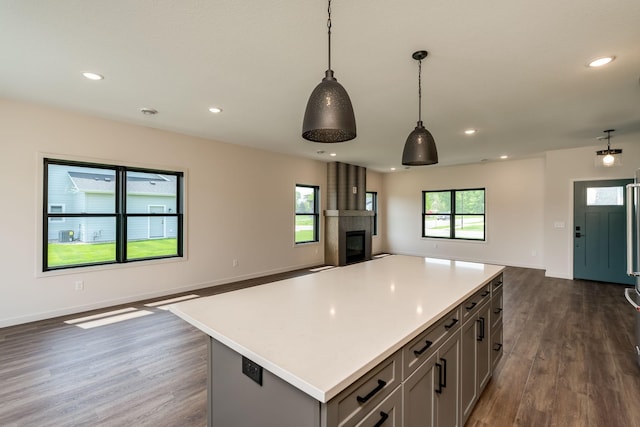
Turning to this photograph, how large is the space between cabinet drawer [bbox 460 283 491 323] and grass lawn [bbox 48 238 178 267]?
452cm

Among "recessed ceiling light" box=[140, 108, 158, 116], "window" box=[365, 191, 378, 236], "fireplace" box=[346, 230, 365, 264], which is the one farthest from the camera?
"window" box=[365, 191, 378, 236]

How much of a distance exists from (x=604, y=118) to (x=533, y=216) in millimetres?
3449

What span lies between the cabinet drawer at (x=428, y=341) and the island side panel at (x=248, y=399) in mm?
497

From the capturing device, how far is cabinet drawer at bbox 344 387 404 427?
1.04 meters

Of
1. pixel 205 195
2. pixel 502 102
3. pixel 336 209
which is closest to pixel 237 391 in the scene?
pixel 502 102

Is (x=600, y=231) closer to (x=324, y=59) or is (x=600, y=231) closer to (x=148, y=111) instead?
(x=324, y=59)

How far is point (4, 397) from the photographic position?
2178 millimetres

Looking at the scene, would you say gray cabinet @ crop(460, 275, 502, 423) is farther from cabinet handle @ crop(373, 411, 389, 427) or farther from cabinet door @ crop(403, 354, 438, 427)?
cabinet handle @ crop(373, 411, 389, 427)

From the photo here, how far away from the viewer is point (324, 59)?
2.49 m

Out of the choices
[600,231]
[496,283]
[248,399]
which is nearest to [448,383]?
[248,399]

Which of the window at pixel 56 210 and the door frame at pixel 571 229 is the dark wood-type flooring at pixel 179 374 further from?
the door frame at pixel 571 229

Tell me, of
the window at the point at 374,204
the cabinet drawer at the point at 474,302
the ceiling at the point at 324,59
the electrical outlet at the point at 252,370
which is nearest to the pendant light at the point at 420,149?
the ceiling at the point at 324,59

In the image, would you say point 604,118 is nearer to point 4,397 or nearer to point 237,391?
point 237,391

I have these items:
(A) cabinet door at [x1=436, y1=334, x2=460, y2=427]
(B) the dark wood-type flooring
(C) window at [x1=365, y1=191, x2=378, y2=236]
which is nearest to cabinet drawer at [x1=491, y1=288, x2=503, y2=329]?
(B) the dark wood-type flooring
